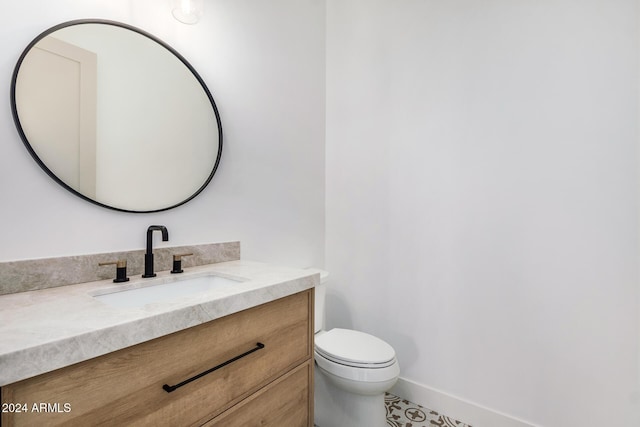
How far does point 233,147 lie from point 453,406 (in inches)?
73.8

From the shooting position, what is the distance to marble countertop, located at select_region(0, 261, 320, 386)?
1.77ft

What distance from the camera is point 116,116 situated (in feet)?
3.96

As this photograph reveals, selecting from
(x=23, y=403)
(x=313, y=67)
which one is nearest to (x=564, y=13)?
(x=313, y=67)

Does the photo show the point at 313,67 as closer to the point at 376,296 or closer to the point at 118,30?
the point at 118,30

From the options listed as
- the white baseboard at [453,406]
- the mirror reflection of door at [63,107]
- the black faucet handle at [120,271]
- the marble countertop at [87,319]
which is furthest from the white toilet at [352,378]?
the mirror reflection of door at [63,107]

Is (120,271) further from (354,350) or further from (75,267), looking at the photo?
(354,350)

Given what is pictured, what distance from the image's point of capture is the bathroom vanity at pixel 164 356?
56cm

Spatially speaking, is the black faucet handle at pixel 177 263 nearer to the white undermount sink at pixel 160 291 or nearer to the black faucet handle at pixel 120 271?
the white undermount sink at pixel 160 291

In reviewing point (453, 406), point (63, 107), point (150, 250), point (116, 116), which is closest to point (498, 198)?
point (453, 406)

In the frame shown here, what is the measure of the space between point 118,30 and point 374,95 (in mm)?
1431

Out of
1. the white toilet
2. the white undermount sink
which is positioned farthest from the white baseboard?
the white undermount sink

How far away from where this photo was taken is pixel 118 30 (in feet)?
3.92

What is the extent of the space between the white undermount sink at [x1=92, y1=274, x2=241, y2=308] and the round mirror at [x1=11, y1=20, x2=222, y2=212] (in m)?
0.34

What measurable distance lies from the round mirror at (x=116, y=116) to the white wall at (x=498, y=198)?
3.63 ft
